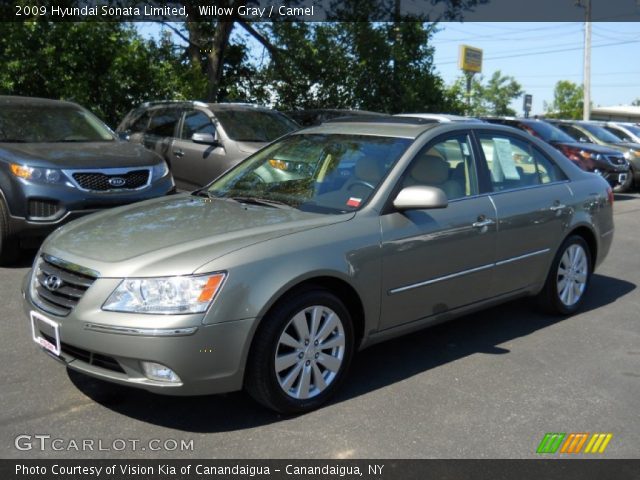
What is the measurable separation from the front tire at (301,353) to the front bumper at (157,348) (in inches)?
4.6

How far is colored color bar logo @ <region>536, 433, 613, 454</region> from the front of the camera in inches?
139

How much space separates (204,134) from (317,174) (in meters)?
5.18

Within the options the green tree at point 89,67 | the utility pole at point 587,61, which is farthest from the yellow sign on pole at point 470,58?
the green tree at point 89,67

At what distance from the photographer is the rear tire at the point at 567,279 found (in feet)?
18.4

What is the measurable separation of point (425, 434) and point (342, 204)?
141cm

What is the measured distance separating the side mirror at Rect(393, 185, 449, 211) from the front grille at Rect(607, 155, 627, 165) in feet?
38.3

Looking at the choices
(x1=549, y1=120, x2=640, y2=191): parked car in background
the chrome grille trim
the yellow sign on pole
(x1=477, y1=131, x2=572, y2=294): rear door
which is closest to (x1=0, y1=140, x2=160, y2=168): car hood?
the chrome grille trim

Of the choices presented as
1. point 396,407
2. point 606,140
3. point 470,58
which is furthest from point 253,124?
point 470,58

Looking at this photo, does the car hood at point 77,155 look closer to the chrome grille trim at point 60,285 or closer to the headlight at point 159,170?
the headlight at point 159,170

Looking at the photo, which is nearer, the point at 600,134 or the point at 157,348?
the point at 157,348

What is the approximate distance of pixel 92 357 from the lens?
11.6ft

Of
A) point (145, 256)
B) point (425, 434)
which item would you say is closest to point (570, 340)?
point (425, 434)

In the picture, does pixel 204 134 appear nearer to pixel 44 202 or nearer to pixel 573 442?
pixel 44 202

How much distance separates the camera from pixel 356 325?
4148 millimetres
